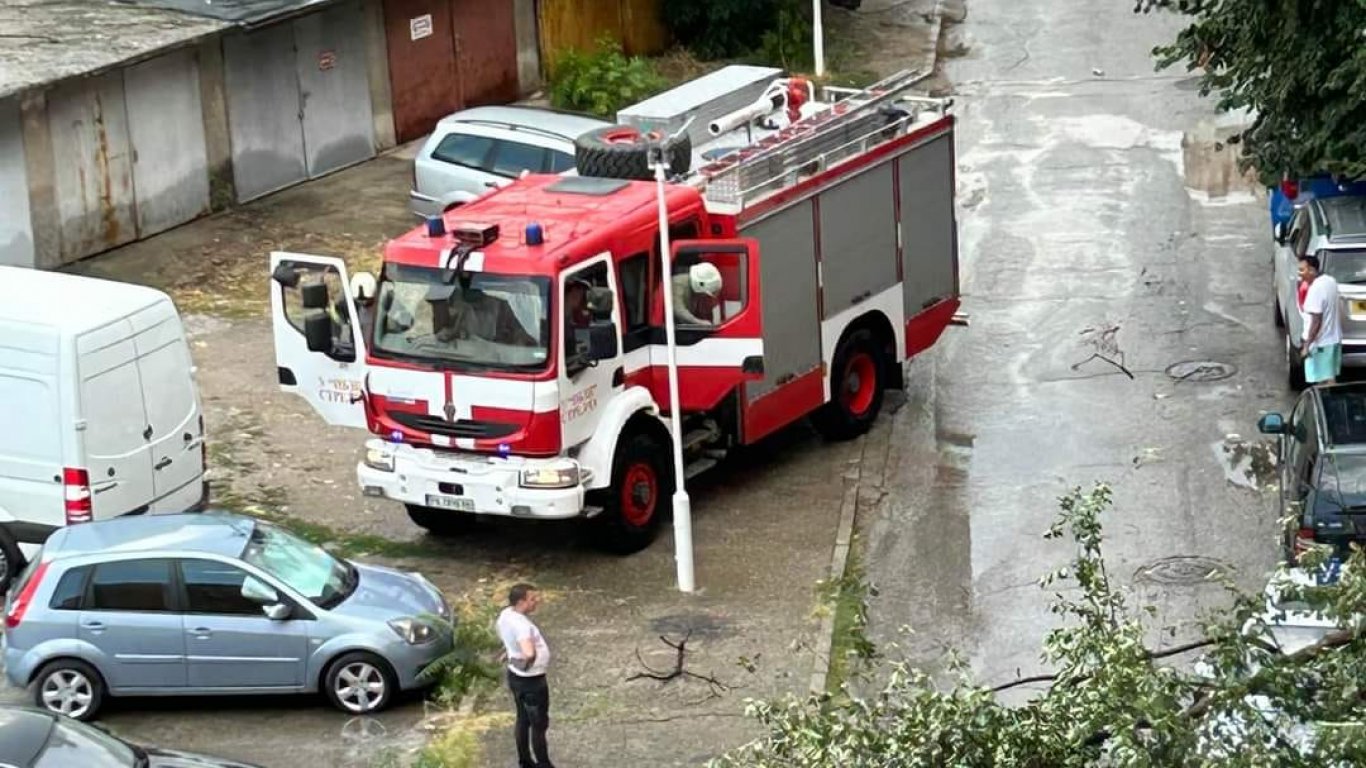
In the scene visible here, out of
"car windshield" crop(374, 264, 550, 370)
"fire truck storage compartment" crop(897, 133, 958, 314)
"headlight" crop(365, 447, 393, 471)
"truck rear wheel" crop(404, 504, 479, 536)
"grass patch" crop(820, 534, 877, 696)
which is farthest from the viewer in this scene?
"fire truck storage compartment" crop(897, 133, 958, 314)

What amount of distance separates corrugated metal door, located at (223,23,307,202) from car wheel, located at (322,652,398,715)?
13732 millimetres

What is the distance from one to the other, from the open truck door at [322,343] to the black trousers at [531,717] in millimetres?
4270

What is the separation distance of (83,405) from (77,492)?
0.67 m

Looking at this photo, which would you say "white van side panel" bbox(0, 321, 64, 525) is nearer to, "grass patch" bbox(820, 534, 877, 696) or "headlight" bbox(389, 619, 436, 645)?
"headlight" bbox(389, 619, 436, 645)

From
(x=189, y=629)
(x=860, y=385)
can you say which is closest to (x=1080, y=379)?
(x=860, y=385)

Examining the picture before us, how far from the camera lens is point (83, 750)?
40.3 ft

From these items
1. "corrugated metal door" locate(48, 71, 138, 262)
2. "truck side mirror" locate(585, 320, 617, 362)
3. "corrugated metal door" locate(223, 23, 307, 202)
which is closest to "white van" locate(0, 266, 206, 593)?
"truck side mirror" locate(585, 320, 617, 362)

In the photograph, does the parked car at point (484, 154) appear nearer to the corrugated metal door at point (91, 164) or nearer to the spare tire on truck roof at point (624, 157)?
the corrugated metal door at point (91, 164)

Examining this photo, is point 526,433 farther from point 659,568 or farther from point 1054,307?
point 1054,307

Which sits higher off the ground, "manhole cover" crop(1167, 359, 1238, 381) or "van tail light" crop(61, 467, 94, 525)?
"van tail light" crop(61, 467, 94, 525)

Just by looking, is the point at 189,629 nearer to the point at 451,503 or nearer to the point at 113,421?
the point at 113,421

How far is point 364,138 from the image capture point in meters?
30.7

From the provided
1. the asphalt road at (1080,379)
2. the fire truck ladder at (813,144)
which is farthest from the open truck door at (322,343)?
the asphalt road at (1080,379)

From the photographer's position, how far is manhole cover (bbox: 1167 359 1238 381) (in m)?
22.1
